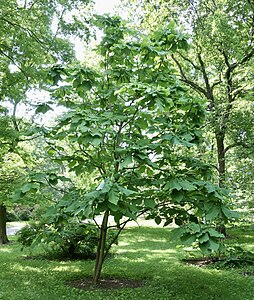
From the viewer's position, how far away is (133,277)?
654cm

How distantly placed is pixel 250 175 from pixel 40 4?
252 inches

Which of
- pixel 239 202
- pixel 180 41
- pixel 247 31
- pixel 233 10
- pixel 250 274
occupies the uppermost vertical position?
pixel 233 10

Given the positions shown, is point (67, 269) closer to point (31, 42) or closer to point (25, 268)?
point (25, 268)

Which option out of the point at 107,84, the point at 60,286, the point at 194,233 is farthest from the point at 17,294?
the point at 107,84

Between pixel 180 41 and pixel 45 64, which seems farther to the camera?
pixel 45 64

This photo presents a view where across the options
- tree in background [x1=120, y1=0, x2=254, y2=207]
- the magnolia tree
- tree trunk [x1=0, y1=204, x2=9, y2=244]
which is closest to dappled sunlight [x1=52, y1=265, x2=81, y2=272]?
the magnolia tree

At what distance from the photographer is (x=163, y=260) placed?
8711 mm

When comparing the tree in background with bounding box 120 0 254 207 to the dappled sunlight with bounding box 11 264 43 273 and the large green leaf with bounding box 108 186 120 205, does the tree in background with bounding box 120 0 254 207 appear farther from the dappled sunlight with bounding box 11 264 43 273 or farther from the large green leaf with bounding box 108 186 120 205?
the dappled sunlight with bounding box 11 264 43 273

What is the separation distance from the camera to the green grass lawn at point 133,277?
5160 mm

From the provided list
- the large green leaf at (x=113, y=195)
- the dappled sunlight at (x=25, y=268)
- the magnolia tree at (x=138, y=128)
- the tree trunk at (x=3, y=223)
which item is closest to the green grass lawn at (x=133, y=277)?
the dappled sunlight at (x=25, y=268)

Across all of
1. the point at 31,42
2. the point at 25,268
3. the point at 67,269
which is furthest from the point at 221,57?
the point at 25,268

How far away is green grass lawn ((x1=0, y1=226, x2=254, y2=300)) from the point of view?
16.9 feet

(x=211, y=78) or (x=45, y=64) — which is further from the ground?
(x=211, y=78)

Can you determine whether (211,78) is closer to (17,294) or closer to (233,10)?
(233,10)
